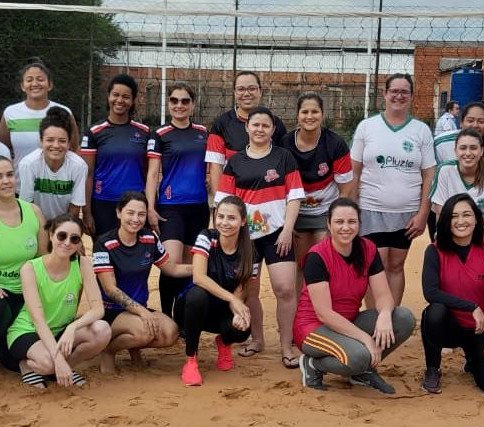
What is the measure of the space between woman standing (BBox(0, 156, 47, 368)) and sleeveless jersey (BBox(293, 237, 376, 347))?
1.68m

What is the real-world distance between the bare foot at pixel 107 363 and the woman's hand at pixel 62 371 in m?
0.48

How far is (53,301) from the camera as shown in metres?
4.34

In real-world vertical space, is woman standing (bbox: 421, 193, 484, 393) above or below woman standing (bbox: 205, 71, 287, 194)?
below

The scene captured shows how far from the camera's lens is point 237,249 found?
4.65 metres

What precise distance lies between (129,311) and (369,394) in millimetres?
1542

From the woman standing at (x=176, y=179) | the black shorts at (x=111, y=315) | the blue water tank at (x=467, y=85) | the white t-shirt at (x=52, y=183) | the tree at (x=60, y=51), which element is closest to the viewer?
the black shorts at (x=111, y=315)

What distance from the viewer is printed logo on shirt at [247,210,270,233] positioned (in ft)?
15.8

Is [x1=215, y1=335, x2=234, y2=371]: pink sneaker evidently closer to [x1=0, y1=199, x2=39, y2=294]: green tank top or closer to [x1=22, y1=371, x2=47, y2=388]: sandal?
[x1=22, y1=371, x2=47, y2=388]: sandal

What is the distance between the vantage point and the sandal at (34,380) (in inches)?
168

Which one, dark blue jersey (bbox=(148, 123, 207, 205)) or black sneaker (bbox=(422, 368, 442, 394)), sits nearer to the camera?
black sneaker (bbox=(422, 368, 442, 394))

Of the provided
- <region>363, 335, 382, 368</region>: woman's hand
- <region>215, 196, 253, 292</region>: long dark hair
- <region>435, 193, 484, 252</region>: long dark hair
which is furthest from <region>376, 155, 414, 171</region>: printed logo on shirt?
<region>363, 335, 382, 368</region>: woman's hand

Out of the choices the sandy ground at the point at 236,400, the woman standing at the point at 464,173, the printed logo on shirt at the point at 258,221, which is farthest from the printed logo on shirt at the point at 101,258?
the woman standing at the point at 464,173

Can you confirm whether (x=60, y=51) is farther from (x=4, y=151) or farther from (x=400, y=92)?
(x=400, y=92)

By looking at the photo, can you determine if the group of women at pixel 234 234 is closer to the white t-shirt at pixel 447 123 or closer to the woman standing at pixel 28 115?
the woman standing at pixel 28 115
